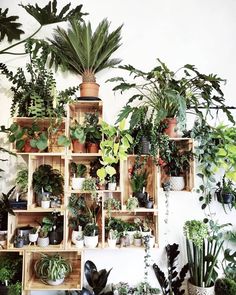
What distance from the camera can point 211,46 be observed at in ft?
7.80

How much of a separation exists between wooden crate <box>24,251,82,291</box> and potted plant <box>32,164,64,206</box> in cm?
50

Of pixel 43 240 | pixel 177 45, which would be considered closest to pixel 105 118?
pixel 177 45

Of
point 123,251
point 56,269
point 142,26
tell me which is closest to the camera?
point 56,269

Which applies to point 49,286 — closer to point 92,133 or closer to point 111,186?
point 111,186

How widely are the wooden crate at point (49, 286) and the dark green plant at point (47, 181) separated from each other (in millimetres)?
515

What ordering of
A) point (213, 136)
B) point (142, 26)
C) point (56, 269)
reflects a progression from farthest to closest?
point (142, 26), point (213, 136), point (56, 269)

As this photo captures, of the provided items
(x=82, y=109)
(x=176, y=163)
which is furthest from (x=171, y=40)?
(x=176, y=163)

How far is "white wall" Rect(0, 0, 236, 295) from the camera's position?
89.2 inches

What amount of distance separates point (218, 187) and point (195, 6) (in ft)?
6.08

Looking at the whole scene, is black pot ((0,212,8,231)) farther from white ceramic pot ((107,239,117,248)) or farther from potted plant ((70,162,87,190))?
white ceramic pot ((107,239,117,248))

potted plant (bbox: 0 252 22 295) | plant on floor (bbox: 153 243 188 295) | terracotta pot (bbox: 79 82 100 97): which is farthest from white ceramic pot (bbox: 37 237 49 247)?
terracotta pot (bbox: 79 82 100 97)

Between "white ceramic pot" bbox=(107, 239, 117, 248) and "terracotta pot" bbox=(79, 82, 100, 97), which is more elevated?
"terracotta pot" bbox=(79, 82, 100, 97)

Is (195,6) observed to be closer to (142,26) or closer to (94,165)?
(142,26)

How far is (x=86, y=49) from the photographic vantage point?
6.83 feet
